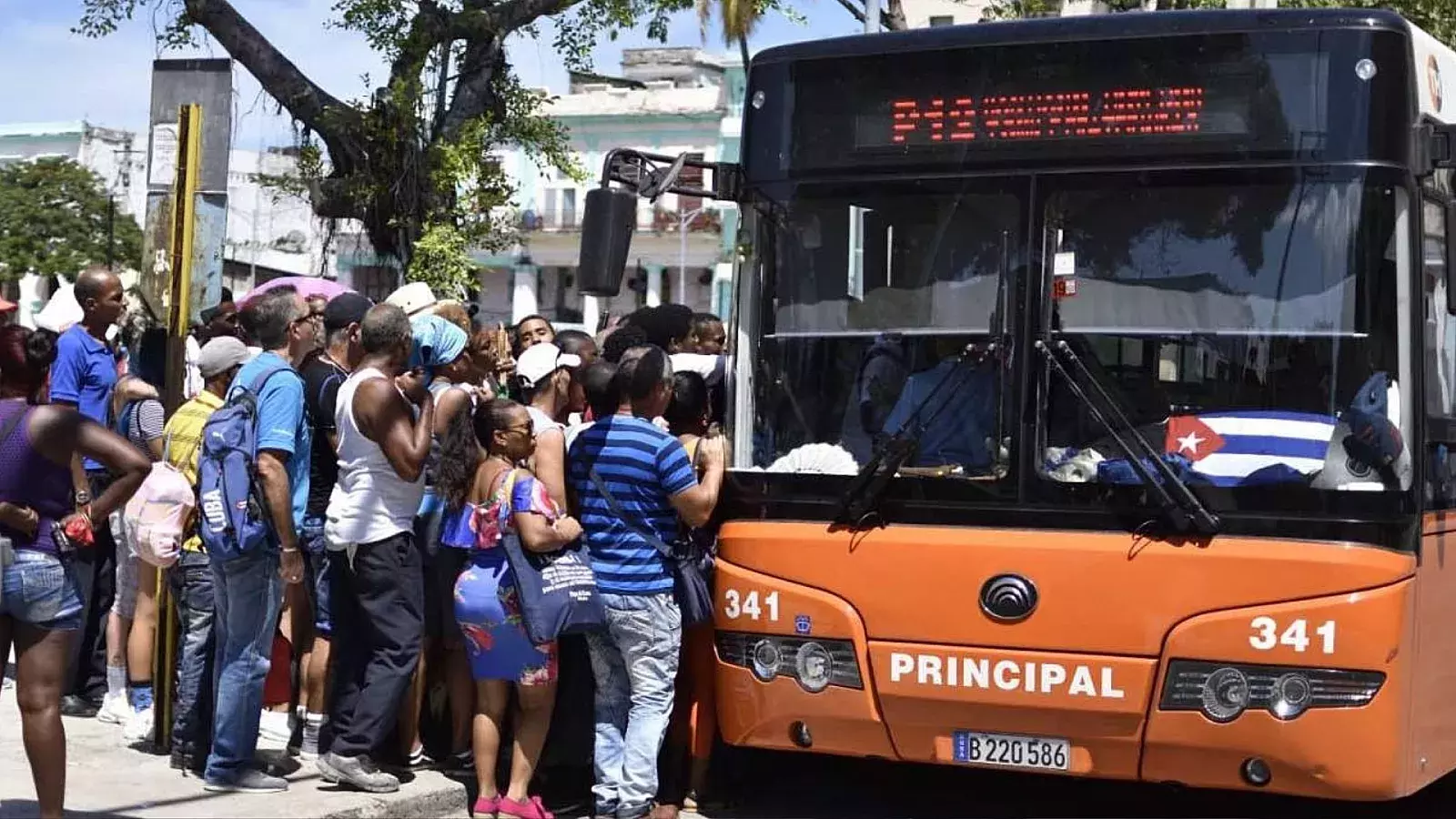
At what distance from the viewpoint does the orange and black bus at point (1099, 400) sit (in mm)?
6941

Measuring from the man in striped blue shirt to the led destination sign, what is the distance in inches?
52.8

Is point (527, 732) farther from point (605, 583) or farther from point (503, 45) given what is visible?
point (503, 45)

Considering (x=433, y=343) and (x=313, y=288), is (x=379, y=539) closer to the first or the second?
(x=433, y=343)

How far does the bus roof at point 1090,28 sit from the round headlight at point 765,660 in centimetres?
235

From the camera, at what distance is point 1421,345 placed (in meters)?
7.07

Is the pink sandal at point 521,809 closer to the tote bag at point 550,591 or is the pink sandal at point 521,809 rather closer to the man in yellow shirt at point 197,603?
the tote bag at point 550,591

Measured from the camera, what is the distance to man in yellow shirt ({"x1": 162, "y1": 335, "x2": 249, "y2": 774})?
8.32m

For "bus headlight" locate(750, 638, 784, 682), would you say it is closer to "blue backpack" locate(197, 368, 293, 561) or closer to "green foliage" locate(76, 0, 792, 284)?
"blue backpack" locate(197, 368, 293, 561)

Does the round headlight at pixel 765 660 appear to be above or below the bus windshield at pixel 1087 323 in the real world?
below

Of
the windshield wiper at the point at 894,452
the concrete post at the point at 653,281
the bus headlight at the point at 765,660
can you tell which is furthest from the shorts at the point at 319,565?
the concrete post at the point at 653,281

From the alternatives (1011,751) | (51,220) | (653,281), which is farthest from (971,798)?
(653,281)

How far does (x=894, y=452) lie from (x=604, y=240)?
1388 mm

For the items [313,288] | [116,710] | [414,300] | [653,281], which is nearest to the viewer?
[414,300]

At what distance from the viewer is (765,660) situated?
303 inches
